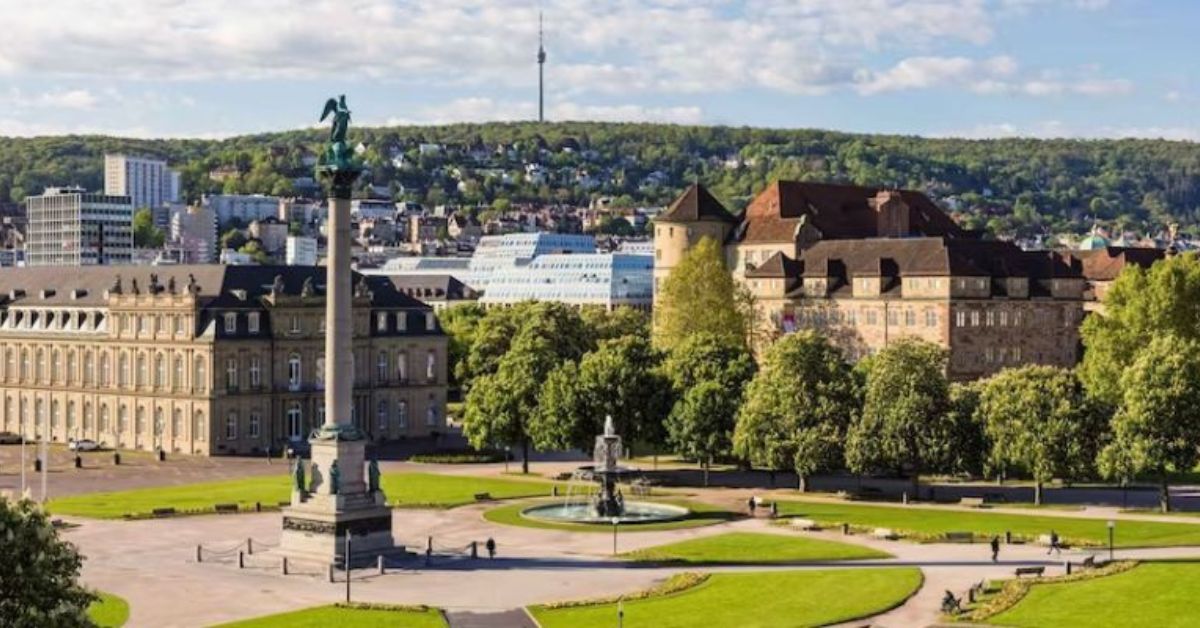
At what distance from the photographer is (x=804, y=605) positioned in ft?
244

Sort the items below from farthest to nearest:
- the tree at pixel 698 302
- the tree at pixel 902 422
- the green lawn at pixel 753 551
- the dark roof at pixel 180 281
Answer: the tree at pixel 698 302 → the dark roof at pixel 180 281 → the tree at pixel 902 422 → the green lawn at pixel 753 551

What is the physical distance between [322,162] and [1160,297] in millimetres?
78175

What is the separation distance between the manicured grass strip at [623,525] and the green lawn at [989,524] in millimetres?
4579

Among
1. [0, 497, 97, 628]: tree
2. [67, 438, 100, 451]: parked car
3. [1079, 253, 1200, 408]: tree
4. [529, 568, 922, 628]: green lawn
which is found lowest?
[529, 568, 922, 628]: green lawn

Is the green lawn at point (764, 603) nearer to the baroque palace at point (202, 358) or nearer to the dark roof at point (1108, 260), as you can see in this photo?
the baroque palace at point (202, 358)

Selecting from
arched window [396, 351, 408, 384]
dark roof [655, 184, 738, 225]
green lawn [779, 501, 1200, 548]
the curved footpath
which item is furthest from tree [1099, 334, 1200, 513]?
dark roof [655, 184, 738, 225]

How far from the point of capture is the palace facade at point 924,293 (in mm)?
167000

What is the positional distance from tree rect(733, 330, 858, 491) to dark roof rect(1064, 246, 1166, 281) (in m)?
68.3

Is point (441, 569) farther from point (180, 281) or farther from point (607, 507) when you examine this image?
point (180, 281)

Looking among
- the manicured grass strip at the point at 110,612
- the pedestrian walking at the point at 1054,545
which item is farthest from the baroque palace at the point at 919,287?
the manicured grass strip at the point at 110,612

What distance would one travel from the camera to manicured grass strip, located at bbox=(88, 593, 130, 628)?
70438 mm

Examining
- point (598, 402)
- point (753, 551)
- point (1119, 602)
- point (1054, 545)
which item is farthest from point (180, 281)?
point (1119, 602)

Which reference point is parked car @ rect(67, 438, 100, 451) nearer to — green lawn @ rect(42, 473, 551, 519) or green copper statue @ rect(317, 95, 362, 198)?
green lawn @ rect(42, 473, 551, 519)

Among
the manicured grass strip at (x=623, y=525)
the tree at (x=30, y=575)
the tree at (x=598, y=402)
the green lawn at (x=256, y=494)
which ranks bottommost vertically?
the manicured grass strip at (x=623, y=525)
